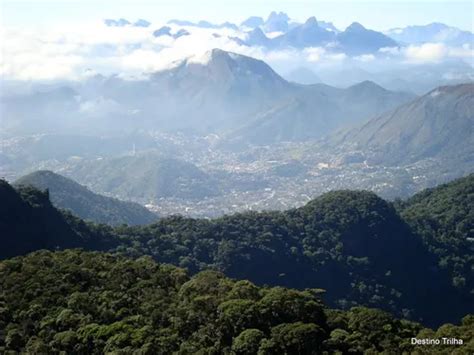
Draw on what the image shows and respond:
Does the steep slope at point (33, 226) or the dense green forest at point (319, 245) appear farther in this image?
the dense green forest at point (319, 245)

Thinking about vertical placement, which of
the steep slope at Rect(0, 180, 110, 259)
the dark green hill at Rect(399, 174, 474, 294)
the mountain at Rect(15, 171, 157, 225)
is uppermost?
the steep slope at Rect(0, 180, 110, 259)

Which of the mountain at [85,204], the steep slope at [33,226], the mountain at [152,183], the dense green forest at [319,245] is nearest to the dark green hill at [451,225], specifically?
the dense green forest at [319,245]

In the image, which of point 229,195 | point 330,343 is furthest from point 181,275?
point 229,195

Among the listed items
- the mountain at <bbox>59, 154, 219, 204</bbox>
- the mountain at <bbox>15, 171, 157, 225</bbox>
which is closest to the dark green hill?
the mountain at <bbox>15, 171, 157, 225</bbox>

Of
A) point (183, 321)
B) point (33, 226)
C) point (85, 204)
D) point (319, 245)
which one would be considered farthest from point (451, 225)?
point (85, 204)

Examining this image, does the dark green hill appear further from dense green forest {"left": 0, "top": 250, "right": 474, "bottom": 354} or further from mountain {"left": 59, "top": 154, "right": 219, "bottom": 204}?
mountain {"left": 59, "top": 154, "right": 219, "bottom": 204}

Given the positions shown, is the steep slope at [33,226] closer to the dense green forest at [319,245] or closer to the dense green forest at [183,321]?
the dense green forest at [319,245]
